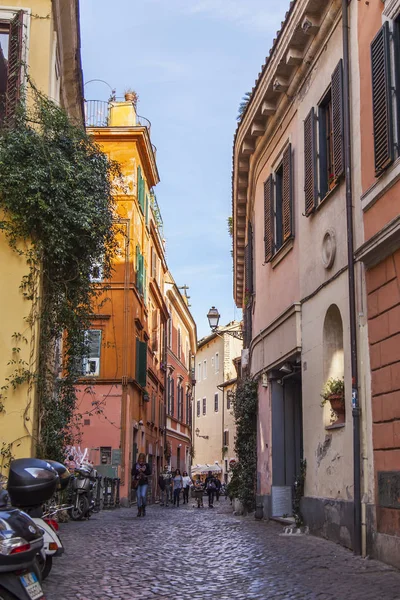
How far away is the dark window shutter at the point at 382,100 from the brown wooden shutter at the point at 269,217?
6667 millimetres

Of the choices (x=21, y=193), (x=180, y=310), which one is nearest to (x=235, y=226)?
(x=21, y=193)

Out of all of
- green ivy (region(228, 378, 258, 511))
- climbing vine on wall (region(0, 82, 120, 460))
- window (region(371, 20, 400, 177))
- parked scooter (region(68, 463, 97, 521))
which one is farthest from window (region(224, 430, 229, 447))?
window (region(371, 20, 400, 177))

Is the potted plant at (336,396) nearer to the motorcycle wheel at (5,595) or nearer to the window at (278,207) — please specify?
the window at (278,207)

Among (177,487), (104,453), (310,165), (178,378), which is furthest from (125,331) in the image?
(178,378)

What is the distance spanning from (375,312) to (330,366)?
261 centimetres

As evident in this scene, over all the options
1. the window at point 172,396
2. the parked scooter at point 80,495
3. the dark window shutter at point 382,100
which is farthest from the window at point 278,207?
the window at point 172,396

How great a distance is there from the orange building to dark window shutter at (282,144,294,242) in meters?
9.31

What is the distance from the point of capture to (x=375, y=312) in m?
10.4

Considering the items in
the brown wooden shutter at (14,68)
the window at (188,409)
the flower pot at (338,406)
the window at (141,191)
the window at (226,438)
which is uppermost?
the window at (141,191)

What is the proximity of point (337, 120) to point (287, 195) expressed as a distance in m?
3.60

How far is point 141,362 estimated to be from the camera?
31.2 meters

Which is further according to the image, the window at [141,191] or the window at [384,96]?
the window at [141,191]

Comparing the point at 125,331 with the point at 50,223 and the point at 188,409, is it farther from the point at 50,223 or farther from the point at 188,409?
the point at 188,409

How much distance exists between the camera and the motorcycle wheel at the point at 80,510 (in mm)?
18891
